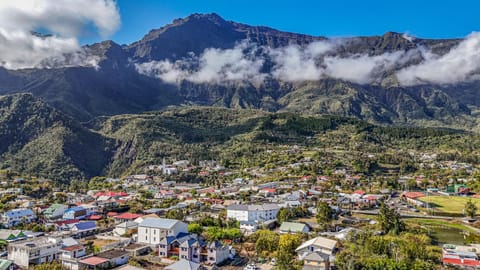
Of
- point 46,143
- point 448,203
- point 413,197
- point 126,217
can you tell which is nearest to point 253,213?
point 126,217

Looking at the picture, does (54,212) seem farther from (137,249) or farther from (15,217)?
(137,249)

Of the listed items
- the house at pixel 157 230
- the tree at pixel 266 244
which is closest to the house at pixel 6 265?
the house at pixel 157 230

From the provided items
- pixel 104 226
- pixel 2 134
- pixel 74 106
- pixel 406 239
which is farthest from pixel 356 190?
pixel 74 106

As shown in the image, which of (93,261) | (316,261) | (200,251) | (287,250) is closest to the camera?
(316,261)

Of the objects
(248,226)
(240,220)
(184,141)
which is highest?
(184,141)

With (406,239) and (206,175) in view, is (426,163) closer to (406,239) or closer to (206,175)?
(206,175)

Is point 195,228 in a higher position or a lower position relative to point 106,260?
higher
